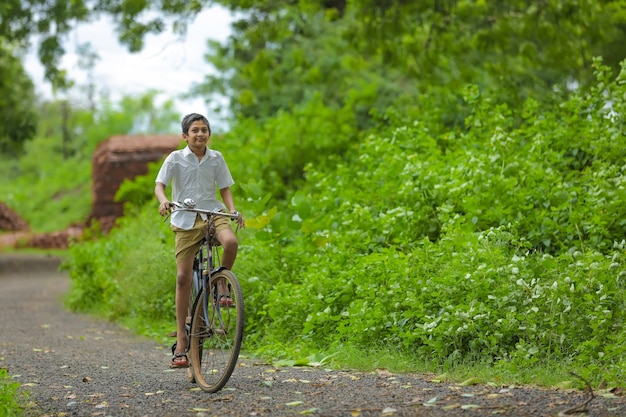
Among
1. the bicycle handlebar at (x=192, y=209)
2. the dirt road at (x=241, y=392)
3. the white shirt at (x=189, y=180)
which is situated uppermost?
the white shirt at (x=189, y=180)

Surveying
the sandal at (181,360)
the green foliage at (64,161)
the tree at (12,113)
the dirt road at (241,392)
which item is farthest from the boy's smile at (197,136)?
the green foliage at (64,161)

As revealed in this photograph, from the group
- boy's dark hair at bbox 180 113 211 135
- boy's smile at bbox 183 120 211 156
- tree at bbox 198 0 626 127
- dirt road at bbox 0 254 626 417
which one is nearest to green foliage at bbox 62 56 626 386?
dirt road at bbox 0 254 626 417

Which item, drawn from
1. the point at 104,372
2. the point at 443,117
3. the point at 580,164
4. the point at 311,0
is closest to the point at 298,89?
the point at 311,0

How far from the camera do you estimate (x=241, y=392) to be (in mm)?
6340

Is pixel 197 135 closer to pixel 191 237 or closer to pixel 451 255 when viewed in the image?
pixel 191 237

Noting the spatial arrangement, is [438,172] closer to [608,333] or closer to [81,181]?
[608,333]

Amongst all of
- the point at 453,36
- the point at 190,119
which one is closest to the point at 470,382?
the point at 190,119

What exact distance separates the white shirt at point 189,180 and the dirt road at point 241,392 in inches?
49.0

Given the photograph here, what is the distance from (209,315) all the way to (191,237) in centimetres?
60

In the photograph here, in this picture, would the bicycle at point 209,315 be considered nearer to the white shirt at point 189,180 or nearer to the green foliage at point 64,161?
the white shirt at point 189,180

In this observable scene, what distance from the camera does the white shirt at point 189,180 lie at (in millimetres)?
6828

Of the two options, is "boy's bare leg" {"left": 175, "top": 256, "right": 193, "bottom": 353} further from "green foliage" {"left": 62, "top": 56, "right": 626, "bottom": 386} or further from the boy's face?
"green foliage" {"left": 62, "top": 56, "right": 626, "bottom": 386}

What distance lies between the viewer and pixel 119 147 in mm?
22500

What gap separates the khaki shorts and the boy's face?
20.3 inches
